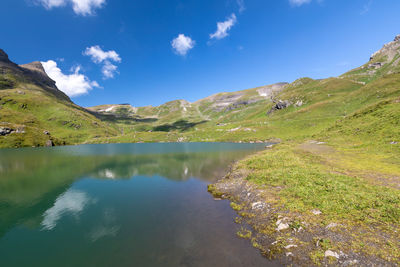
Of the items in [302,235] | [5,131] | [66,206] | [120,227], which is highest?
[5,131]

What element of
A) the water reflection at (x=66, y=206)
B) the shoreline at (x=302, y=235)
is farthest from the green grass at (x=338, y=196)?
the water reflection at (x=66, y=206)

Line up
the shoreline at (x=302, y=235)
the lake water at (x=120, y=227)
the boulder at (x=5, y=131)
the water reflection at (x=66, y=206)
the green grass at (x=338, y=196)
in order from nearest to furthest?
the shoreline at (x=302, y=235) < the lake water at (x=120, y=227) < the green grass at (x=338, y=196) < the water reflection at (x=66, y=206) < the boulder at (x=5, y=131)

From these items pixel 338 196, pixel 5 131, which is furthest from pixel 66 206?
pixel 5 131

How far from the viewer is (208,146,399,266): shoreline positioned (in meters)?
11.1

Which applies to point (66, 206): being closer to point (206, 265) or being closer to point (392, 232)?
point (206, 265)

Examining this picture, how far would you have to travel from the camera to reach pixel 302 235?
46.3ft

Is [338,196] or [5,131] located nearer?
[338,196]

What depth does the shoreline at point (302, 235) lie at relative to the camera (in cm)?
1110

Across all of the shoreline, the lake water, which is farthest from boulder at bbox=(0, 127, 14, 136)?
the shoreline

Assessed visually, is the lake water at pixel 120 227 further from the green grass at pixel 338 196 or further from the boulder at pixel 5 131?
the boulder at pixel 5 131

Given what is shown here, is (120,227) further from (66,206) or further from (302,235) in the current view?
(302,235)

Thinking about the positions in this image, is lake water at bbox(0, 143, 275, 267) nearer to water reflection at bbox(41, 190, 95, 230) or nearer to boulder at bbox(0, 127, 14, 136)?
water reflection at bbox(41, 190, 95, 230)

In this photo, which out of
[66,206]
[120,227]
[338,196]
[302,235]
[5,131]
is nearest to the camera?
[302,235]

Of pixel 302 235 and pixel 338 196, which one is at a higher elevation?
pixel 338 196
